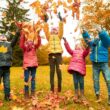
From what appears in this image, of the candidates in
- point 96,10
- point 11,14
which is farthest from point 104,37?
point 96,10

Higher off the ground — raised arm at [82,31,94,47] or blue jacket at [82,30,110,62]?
raised arm at [82,31,94,47]

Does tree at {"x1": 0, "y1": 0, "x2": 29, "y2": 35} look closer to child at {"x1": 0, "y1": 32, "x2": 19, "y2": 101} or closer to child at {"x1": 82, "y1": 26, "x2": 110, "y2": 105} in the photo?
child at {"x1": 0, "y1": 32, "x2": 19, "y2": 101}

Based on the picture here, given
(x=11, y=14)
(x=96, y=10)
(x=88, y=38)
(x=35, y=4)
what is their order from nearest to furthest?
(x=35, y=4), (x=11, y=14), (x=88, y=38), (x=96, y=10)

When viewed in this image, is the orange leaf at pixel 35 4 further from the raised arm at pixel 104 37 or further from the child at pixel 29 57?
the child at pixel 29 57

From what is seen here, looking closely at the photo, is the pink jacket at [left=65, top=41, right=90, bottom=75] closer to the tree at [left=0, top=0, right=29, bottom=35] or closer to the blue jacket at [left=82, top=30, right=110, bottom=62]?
the blue jacket at [left=82, top=30, right=110, bottom=62]

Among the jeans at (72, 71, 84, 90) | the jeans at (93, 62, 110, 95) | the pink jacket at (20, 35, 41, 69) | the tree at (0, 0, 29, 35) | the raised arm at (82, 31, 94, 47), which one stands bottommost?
the jeans at (72, 71, 84, 90)

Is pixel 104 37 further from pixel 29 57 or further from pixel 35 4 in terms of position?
pixel 35 4

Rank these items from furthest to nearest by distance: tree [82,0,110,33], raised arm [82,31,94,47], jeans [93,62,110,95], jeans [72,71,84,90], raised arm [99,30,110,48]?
tree [82,0,110,33], jeans [72,71,84,90], raised arm [82,31,94,47], jeans [93,62,110,95], raised arm [99,30,110,48]

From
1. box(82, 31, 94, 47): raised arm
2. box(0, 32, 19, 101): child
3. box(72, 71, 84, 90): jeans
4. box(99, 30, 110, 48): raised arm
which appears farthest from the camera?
box(72, 71, 84, 90): jeans

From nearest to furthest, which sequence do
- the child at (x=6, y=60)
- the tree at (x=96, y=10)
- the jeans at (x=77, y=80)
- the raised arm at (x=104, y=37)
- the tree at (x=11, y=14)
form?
the tree at (x=11, y=14) → the raised arm at (x=104, y=37) → the child at (x=6, y=60) → the jeans at (x=77, y=80) → the tree at (x=96, y=10)

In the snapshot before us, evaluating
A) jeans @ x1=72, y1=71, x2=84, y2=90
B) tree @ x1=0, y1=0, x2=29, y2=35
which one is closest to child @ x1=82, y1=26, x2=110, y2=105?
jeans @ x1=72, y1=71, x2=84, y2=90

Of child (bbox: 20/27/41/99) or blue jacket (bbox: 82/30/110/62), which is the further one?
child (bbox: 20/27/41/99)

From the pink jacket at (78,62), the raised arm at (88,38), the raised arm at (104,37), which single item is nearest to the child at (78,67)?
the pink jacket at (78,62)

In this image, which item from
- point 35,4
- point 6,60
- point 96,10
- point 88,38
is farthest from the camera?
point 96,10
